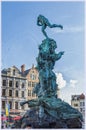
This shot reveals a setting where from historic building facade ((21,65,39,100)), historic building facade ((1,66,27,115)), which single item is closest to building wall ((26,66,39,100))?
historic building facade ((21,65,39,100))

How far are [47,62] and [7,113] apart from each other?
1279cm

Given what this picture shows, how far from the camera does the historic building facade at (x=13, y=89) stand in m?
33.4

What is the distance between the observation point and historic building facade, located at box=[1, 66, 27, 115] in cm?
3341

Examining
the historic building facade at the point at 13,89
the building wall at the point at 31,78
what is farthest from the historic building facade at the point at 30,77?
the historic building facade at the point at 13,89

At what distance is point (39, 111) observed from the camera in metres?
17.0

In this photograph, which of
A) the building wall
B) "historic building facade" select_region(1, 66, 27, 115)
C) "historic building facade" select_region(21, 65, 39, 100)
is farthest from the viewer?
the building wall

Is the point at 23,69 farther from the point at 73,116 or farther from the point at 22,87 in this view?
the point at 73,116

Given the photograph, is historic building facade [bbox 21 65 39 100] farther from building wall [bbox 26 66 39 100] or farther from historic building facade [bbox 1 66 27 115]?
historic building facade [bbox 1 66 27 115]

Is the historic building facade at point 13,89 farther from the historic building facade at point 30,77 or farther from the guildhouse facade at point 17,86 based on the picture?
the historic building facade at point 30,77

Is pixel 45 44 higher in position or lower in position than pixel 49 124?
higher

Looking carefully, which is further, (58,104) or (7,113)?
(7,113)

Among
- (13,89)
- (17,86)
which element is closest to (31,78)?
(17,86)

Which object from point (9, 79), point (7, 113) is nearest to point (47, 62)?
point (7, 113)

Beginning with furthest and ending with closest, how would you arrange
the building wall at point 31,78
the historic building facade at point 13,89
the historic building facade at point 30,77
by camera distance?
the building wall at point 31,78, the historic building facade at point 30,77, the historic building facade at point 13,89
